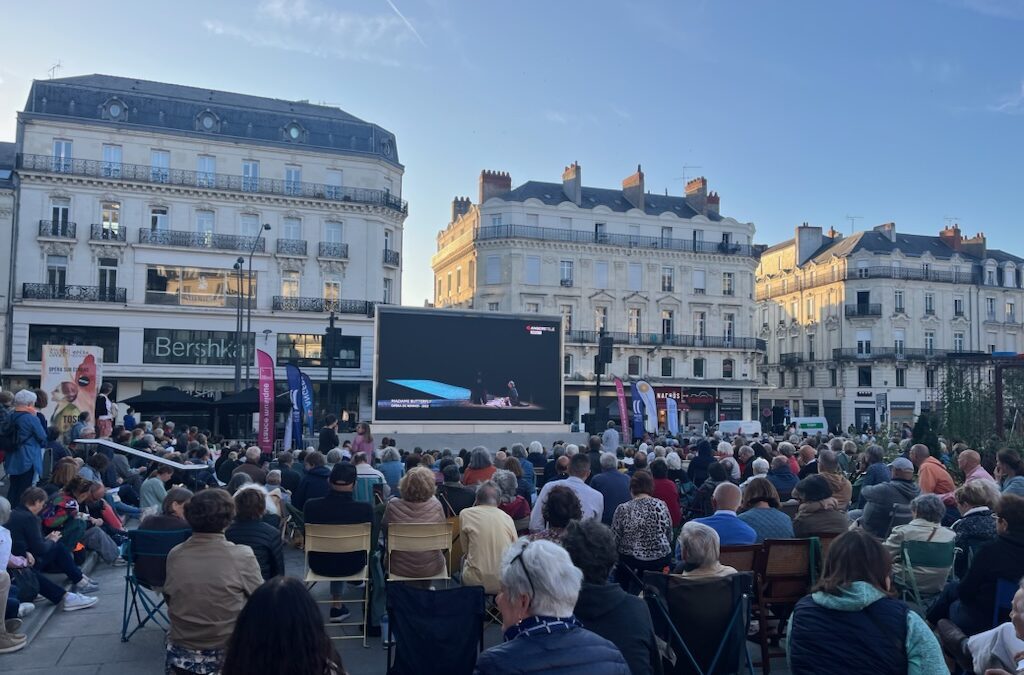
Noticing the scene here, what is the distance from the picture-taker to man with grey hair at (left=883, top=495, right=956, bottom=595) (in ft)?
19.8

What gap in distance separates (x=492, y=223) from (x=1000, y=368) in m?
32.5

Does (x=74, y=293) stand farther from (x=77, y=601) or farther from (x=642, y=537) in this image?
(x=642, y=537)

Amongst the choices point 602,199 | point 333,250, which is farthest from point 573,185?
point 333,250

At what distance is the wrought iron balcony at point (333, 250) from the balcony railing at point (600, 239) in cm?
961

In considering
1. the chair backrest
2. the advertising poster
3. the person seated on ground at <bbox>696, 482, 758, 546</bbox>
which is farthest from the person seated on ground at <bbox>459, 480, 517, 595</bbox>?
the advertising poster

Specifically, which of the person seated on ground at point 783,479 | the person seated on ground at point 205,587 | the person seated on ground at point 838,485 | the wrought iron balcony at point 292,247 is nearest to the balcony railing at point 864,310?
the wrought iron balcony at point 292,247

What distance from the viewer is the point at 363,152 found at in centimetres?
3956

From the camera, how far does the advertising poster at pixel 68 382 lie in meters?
16.4

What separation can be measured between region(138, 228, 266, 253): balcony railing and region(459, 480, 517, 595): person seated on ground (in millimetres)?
31772

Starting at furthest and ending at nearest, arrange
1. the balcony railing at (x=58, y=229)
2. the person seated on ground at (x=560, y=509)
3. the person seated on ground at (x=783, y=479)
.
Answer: the balcony railing at (x=58, y=229) < the person seated on ground at (x=783, y=479) < the person seated on ground at (x=560, y=509)

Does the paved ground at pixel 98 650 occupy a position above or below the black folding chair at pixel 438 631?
below

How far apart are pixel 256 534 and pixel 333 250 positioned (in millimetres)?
34111

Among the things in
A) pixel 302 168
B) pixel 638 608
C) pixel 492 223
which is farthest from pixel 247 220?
pixel 638 608

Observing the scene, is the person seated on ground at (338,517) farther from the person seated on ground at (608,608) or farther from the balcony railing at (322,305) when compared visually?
the balcony railing at (322,305)
